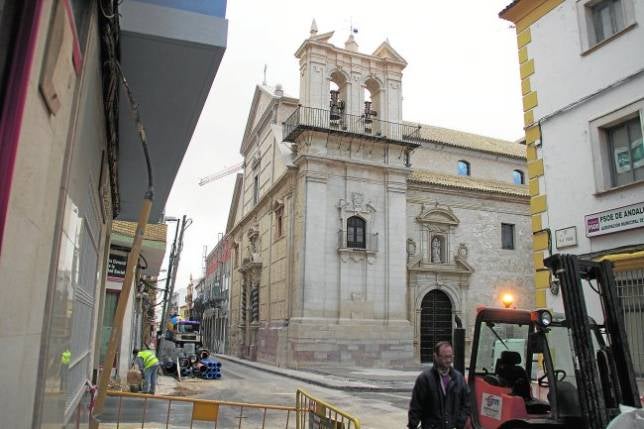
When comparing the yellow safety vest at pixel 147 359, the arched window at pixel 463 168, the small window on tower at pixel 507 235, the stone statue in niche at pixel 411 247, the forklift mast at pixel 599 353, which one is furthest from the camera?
the arched window at pixel 463 168

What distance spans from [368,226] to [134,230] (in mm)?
15042

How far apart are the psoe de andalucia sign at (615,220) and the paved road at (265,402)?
5584 millimetres

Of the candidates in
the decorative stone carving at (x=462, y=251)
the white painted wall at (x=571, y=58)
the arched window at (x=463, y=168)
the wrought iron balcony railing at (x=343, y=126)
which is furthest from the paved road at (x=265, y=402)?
the arched window at (x=463, y=168)

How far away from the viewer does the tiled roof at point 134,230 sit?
50.1ft

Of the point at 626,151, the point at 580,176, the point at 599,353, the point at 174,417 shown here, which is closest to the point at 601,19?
the point at 626,151

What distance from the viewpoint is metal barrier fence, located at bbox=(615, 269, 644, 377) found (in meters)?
8.85

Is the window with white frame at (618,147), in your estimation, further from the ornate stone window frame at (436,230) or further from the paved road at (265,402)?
the ornate stone window frame at (436,230)

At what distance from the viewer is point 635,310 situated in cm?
897

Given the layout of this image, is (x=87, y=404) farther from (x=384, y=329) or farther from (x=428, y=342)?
(x=428, y=342)

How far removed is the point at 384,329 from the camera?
90.0 feet

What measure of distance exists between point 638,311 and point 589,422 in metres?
4.90

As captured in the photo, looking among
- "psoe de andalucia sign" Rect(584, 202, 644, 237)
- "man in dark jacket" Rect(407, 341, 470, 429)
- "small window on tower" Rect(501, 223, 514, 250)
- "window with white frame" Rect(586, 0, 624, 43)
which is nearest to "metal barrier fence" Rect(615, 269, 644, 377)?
"psoe de andalucia sign" Rect(584, 202, 644, 237)

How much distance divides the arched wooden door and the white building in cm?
1925

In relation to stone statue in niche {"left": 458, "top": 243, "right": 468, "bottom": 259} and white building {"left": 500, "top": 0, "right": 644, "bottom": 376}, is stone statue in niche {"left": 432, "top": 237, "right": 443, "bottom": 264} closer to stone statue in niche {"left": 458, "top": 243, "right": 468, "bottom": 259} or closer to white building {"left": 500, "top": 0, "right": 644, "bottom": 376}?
stone statue in niche {"left": 458, "top": 243, "right": 468, "bottom": 259}
